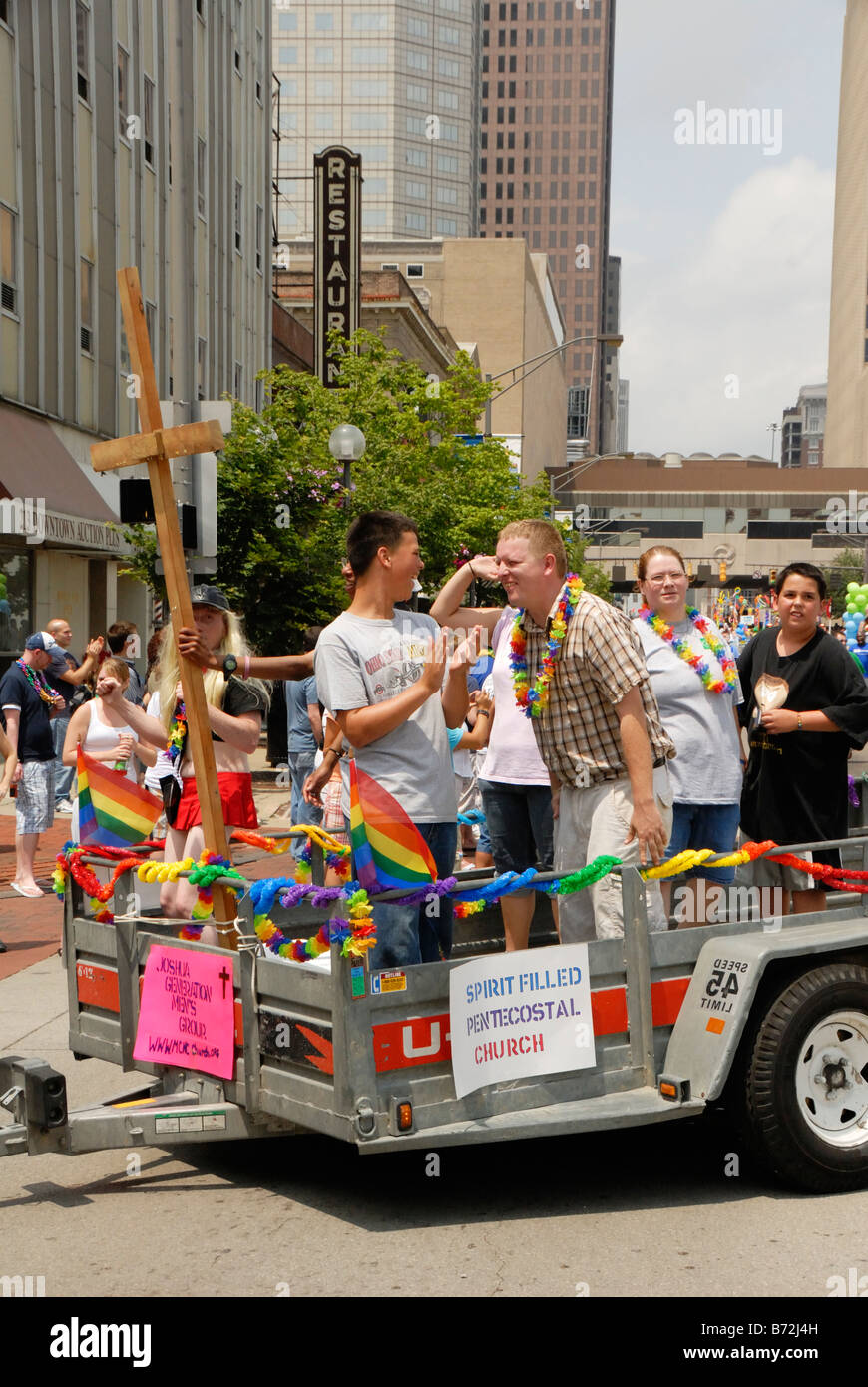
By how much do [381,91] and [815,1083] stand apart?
444ft

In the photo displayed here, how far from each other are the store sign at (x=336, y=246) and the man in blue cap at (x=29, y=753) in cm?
2841

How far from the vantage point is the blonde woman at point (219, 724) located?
5891 millimetres

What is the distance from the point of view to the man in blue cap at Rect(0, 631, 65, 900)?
10.2 meters

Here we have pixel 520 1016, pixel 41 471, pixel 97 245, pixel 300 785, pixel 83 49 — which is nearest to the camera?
pixel 520 1016

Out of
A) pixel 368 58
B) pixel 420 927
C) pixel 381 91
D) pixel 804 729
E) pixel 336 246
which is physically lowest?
pixel 420 927

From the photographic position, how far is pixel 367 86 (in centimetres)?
12800

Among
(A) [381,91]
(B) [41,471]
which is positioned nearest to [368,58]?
(A) [381,91]

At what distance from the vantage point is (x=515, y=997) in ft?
14.3

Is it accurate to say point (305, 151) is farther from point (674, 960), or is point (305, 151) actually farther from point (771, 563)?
point (674, 960)

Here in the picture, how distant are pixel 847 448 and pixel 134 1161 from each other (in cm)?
16604

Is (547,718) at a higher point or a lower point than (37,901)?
higher
